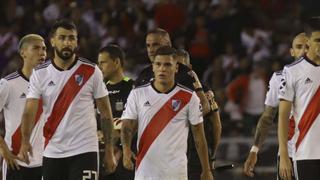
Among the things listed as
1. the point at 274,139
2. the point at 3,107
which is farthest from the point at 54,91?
the point at 274,139

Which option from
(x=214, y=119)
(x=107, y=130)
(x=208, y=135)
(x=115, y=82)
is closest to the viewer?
(x=107, y=130)

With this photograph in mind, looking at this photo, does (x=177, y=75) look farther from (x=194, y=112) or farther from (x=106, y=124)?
(x=106, y=124)

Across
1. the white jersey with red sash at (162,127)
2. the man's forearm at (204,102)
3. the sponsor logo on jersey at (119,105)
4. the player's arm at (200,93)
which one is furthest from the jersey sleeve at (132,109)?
the sponsor logo on jersey at (119,105)

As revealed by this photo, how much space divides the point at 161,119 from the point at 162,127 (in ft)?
0.27

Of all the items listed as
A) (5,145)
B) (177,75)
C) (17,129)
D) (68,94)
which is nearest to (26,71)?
(17,129)

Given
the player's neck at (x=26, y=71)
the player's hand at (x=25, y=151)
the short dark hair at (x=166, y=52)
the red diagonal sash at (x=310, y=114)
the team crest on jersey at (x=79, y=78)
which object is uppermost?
the short dark hair at (x=166, y=52)

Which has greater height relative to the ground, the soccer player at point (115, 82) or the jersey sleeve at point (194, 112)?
the soccer player at point (115, 82)

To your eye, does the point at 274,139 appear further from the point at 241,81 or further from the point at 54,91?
the point at 54,91

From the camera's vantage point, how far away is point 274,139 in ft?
57.3

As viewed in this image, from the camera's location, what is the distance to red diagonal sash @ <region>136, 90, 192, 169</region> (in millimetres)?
10516

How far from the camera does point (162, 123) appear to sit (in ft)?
34.5

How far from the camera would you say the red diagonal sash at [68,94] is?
10.7 m

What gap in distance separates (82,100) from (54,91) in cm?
30

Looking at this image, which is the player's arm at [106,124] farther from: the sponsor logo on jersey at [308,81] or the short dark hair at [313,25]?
the short dark hair at [313,25]
